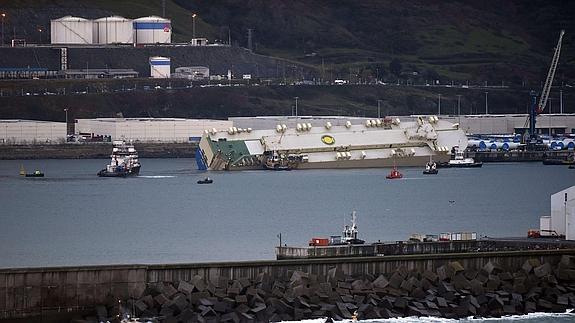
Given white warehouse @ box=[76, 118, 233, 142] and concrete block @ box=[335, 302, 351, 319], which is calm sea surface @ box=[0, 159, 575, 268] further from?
white warehouse @ box=[76, 118, 233, 142]

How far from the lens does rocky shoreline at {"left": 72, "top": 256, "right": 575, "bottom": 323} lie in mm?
41906

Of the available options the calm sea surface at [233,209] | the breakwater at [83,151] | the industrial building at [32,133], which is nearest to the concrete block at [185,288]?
the calm sea surface at [233,209]

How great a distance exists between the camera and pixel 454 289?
44.3 m

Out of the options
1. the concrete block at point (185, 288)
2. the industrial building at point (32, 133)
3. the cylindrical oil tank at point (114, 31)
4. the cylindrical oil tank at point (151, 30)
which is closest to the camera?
the concrete block at point (185, 288)

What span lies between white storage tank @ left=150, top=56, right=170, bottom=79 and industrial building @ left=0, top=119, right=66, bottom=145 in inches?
927

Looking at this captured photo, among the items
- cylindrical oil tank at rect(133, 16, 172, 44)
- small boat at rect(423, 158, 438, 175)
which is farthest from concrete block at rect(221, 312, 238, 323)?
cylindrical oil tank at rect(133, 16, 172, 44)

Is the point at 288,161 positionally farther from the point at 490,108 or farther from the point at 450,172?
the point at 490,108

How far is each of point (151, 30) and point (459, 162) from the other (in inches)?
1743

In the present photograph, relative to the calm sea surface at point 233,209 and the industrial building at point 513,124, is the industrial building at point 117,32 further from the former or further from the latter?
the calm sea surface at point 233,209

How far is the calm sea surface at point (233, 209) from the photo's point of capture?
55188 millimetres

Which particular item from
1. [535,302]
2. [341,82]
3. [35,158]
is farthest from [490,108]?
[535,302]

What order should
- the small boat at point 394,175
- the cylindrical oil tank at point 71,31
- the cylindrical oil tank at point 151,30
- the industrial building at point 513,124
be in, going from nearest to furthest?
1. the small boat at point 394,175
2. the industrial building at point 513,124
3. the cylindrical oil tank at point 71,31
4. the cylindrical oil tank at point 151,30

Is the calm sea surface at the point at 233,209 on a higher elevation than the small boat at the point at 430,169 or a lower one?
lower

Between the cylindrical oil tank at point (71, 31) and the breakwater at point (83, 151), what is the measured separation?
28.0m
